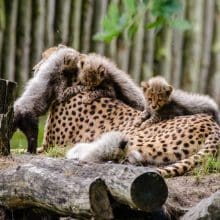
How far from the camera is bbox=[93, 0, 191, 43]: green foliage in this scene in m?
2.66

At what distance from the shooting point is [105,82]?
5.95 metres

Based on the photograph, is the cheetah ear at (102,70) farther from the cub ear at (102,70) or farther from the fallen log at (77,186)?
the fallen log at (77,186)

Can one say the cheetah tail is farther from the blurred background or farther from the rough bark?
the blurred background

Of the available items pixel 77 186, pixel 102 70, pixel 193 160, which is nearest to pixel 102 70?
pixel 102 70

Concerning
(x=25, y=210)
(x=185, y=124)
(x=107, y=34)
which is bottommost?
(x=25, y=210)

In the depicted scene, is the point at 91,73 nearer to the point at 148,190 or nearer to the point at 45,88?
the point at 45,88

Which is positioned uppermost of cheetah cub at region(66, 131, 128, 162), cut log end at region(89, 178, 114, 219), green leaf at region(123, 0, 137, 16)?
green leaf at region(123, 0, 137, 16)

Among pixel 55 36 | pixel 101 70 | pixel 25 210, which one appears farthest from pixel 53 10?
pixel 25 210

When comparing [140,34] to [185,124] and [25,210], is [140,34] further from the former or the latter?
[25,210]

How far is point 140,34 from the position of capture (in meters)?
9.67

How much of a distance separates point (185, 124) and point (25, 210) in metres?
1.25

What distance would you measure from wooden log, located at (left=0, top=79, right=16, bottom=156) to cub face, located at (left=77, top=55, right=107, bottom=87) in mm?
1096

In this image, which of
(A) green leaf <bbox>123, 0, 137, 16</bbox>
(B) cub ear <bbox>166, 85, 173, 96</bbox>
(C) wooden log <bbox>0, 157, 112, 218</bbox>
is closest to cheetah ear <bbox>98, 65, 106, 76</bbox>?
(B) cub ear <bbox>166, 85, 173, 96</bbox>

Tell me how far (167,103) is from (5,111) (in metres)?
1.16
